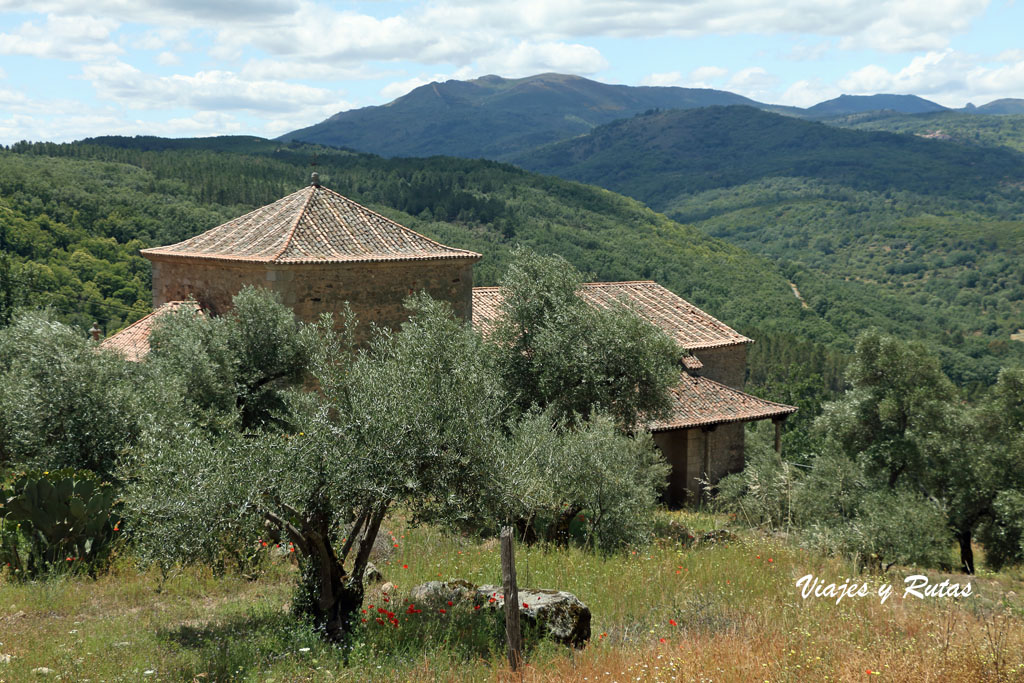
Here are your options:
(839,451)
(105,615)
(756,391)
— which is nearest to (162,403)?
(105,615)

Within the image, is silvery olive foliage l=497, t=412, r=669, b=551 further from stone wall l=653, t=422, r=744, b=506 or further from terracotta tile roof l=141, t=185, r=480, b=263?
stone wall l=653, t=422, r=744, b=506

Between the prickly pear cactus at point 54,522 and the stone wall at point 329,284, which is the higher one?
the stone wall at point 329,284

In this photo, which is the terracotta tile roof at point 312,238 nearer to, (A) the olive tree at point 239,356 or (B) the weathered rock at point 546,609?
(A) the olive tree at point 239,356

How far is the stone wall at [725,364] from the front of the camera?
82.2ft

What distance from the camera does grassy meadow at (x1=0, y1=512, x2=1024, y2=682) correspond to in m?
6.12

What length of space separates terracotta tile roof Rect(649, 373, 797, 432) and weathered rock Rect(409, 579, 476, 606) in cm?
1282

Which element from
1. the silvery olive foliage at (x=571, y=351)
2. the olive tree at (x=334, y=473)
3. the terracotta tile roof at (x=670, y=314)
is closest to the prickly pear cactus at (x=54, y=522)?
the olive tree at (x=334, y=473)

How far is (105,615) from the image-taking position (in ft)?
24.6

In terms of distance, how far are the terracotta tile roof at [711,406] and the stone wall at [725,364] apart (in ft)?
4.99

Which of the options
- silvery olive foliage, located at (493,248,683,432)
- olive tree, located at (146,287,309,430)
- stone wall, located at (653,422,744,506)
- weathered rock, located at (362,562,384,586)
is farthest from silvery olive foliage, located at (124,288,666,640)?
stone wall, located at (653,422,744,506)

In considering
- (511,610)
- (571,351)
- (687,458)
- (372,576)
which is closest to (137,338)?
(571,351)

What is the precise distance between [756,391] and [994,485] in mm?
35109

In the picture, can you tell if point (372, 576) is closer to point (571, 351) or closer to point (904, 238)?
point (571, 351)

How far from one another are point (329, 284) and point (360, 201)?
5054 cm
